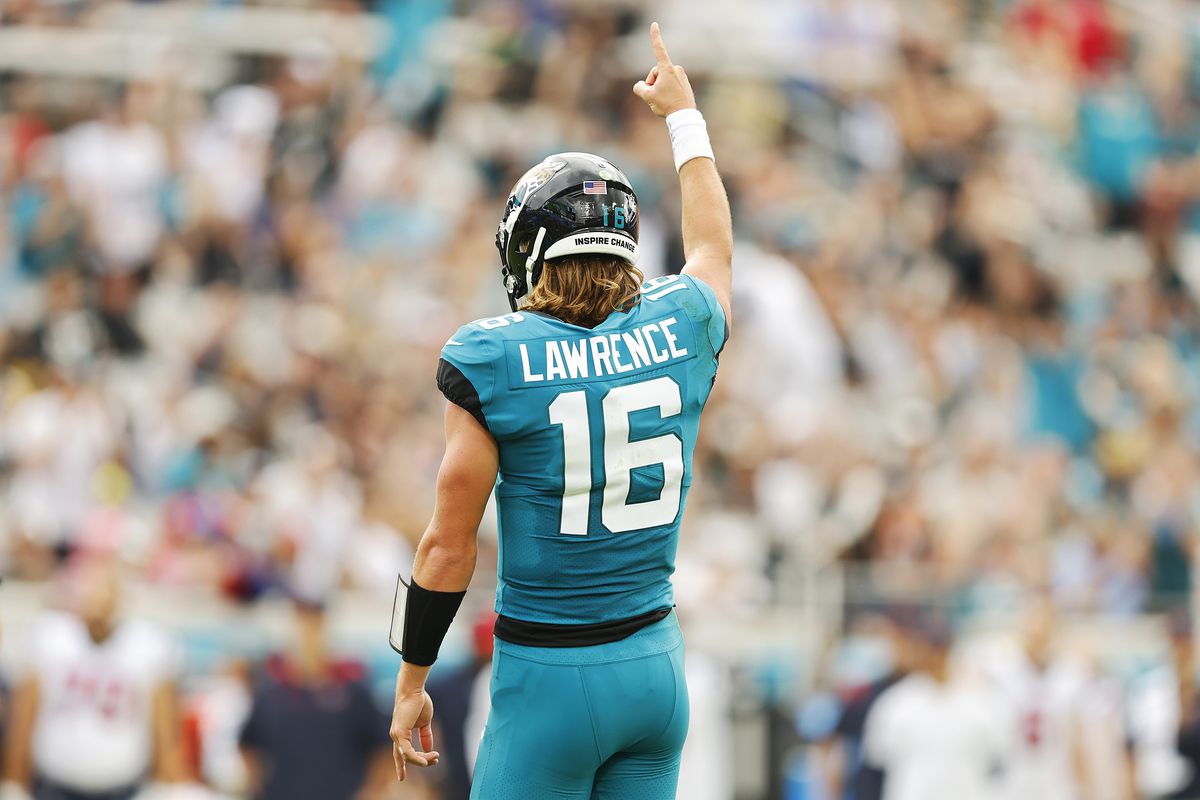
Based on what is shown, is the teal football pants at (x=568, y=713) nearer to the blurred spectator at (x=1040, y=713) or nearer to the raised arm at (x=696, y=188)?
the raised arm at (x=696, y=188)

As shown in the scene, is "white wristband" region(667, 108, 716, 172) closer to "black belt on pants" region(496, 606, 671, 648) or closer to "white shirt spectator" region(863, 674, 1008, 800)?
"black belt on pants" region(496, 606, 671, 648)

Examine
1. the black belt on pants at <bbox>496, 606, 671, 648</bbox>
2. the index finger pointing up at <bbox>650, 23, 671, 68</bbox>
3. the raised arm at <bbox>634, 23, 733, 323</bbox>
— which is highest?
the index finger pointing up at <bbox>650, 23, 671, 68</bbox>

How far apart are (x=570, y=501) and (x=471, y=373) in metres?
0.39

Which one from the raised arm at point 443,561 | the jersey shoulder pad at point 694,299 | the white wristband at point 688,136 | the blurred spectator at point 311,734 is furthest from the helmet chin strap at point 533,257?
the blurred spectator at point 311,734

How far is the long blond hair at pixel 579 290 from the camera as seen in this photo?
4.57 meters

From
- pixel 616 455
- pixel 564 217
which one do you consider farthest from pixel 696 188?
pixel 616 455

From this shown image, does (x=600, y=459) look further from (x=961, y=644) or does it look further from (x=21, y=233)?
(x=21, y=233)

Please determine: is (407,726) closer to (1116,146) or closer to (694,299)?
(694,299)

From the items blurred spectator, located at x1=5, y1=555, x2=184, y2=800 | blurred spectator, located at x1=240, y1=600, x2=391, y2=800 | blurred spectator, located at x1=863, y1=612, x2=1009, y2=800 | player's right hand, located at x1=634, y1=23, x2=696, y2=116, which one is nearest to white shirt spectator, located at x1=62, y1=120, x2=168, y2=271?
blurred spectator, located at x1=5, y1=555, x2=184, y2=800

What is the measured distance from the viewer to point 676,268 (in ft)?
46.4

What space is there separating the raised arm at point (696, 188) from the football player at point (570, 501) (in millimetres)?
302

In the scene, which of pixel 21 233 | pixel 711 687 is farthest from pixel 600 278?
pixel 21 233

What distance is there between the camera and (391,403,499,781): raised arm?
437 cm

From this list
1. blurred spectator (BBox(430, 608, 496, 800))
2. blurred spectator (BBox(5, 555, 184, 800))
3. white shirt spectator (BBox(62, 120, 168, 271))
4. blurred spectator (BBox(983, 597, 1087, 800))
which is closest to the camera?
blurred spectator (BBox(5, 555, 184, 800))
